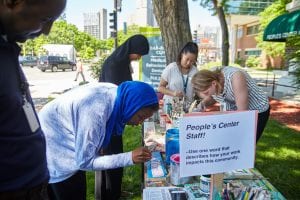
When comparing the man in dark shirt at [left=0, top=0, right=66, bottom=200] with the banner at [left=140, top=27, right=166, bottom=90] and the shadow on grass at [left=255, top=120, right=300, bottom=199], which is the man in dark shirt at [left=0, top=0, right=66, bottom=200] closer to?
the shadow on grass at [left=255, top=120, right=300, bottom=199]

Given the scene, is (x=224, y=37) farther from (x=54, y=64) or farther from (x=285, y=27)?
(x=54, y=64)

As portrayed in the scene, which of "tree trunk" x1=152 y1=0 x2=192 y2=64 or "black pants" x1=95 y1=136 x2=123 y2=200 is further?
"tree trunk" x1=152 y1=0 x2=192 y2=64

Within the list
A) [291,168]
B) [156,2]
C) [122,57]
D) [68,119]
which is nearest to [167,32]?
[156,2]

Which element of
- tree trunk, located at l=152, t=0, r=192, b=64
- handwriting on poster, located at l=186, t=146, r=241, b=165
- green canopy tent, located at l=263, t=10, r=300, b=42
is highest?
green canopy tent, located at l=263, t=10, r=300, b=42

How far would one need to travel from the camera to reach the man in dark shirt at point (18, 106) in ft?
3.03

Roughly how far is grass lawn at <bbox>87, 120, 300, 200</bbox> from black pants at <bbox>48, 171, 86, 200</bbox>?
1544 mm

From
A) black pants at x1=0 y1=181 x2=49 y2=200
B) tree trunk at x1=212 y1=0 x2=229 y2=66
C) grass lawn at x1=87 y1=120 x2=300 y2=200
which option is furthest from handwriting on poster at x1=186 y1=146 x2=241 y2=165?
tree trunk at x1=212 y1=0 x2=229 y2=66

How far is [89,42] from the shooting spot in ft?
189

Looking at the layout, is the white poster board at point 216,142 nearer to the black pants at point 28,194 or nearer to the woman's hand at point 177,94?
the black pants at point 28,194

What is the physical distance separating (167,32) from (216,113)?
3936 mm

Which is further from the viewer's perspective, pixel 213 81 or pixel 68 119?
pixel 213 81

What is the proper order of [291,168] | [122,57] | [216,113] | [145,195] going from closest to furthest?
1. [216,113]
2. [145,195]
3. [122,57]
4. [291,168]

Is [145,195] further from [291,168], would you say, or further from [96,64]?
[96,64]

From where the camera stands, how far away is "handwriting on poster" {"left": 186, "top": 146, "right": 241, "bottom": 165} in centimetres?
131
